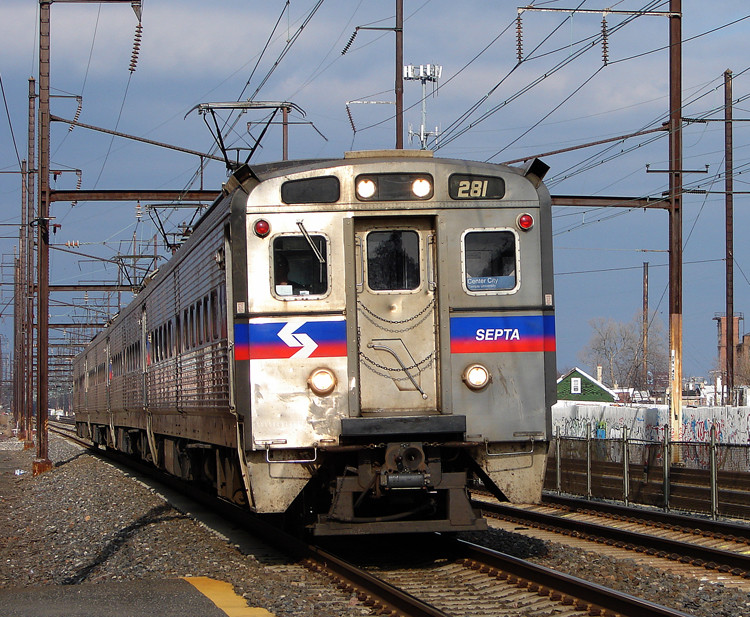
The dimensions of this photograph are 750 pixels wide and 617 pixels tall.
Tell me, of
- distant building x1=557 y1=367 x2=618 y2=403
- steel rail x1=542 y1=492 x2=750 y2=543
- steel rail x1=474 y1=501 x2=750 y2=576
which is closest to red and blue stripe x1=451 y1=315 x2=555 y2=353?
steel rail x1=474 y1=501 x2=750 y2=576

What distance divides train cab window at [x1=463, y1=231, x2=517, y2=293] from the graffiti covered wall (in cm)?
1545

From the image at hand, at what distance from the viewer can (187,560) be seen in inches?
401

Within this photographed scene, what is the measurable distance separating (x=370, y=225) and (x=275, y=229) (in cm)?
84

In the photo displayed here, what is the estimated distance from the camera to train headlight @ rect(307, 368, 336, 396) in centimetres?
883

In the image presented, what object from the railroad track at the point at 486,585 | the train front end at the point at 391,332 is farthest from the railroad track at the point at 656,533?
the train front end at the point at 391,332

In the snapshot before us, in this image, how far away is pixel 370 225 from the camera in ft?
30.3

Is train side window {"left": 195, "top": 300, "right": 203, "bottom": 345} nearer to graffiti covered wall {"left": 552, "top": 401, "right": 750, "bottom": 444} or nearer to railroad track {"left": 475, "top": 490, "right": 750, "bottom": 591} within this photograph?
railroad track {"left": 475, "top": 490, "right": 750, "bottom": 591}

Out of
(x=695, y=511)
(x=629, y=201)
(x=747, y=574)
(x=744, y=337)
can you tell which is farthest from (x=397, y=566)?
(x=744, y=337)

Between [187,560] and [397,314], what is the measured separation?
3.34 metres

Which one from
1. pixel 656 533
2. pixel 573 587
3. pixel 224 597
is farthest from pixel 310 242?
pixel 656 533

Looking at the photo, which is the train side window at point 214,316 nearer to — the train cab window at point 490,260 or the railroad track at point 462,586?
the railroad track at point 462,586

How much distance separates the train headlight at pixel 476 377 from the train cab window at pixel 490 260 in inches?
27.1

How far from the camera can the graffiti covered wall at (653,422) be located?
1051 inches

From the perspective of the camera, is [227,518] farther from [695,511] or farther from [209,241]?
[695,511]
